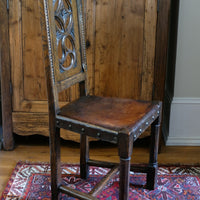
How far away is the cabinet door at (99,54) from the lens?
85.6 inches

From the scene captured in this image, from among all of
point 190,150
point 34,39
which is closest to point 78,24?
point 34,39

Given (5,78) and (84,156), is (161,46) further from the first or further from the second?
(5,78)

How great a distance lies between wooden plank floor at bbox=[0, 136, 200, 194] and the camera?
2.26m

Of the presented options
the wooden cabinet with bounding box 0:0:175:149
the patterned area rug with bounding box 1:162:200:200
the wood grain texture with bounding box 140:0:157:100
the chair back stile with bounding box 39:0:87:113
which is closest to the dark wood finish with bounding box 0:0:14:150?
the wooden cabinet with bounding box 0:0:175:149

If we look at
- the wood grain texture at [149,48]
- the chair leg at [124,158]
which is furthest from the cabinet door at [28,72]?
the chair leg at [124,158]

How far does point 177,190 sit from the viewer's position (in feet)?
6.33

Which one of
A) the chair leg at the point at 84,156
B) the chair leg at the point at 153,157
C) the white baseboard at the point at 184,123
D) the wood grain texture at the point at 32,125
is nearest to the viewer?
the chair leg at the point at 153,157

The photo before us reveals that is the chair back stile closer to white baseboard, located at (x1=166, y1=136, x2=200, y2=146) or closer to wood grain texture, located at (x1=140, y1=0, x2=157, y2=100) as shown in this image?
wood grain texture, located at (x1=140, y1=0, x2=157, y2=100)

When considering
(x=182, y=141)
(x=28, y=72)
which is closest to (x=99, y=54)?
(x=28, y=72)

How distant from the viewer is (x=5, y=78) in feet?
7.48

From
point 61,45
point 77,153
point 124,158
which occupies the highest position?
point 61,45

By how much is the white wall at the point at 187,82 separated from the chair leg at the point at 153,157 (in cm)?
64

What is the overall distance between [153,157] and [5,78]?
1095 mm

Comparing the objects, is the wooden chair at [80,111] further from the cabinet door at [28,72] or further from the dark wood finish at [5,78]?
the dark wood finish at [5,78]
